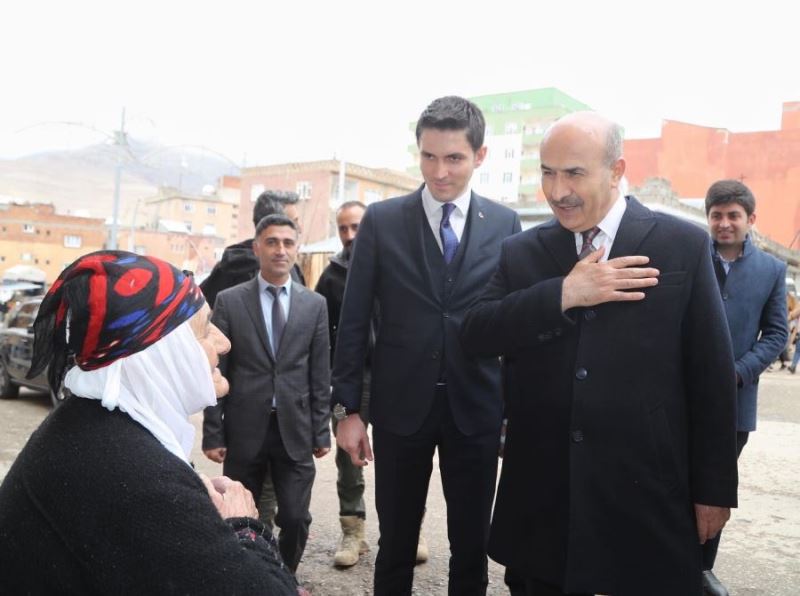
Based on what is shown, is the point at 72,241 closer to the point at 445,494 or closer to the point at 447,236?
the point at 447,236

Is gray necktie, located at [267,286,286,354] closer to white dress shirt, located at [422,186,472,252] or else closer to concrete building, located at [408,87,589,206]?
white dress shirt, located at [422,186,472,252]

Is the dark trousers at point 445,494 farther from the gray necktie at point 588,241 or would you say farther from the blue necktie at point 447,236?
the gray necktie at point 588,241

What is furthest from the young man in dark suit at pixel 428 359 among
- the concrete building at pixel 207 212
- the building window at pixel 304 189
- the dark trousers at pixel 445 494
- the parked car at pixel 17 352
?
the concrete building at pixel 207 212

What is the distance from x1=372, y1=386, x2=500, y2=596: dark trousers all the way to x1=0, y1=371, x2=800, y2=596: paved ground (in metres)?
1.16

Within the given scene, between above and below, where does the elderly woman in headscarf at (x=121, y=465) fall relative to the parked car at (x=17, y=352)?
above

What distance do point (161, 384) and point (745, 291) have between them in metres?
3.61

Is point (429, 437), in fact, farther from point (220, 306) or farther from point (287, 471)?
point (220, 306)

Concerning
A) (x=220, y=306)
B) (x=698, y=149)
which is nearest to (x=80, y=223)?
(x=698, y=149)

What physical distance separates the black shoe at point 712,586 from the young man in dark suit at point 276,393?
226 cm

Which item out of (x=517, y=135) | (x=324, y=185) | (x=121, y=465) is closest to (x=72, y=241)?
(x=324, y=185)

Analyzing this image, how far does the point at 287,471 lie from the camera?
4.19 metres

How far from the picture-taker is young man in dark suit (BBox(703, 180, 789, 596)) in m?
4.40

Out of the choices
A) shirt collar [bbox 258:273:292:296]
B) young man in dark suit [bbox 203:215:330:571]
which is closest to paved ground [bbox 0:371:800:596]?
young man in dark suit [bbox 203:215:330:571]

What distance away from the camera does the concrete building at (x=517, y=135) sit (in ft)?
212
